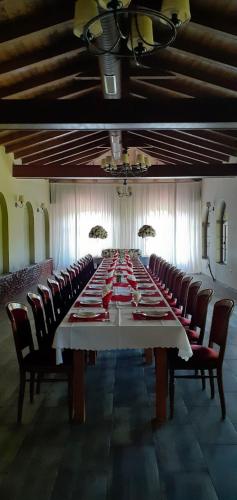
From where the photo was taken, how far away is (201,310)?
12.7 ft

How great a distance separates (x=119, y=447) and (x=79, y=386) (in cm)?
57

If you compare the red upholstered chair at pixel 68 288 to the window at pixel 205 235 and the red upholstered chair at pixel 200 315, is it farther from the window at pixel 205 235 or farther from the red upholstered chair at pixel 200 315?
the window at pixel 205 235

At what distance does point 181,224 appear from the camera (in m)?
14.4

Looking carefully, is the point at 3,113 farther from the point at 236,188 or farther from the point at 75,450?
the point at 236,188

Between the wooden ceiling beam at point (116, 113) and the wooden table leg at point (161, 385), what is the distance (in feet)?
10.0

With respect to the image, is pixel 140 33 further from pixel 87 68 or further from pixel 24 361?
pixel 87 68

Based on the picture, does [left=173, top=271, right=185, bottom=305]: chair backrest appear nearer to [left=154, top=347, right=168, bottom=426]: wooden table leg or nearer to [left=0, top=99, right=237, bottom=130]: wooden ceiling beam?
[left=0, top=99, right=237, bottom=130]: wooden ceiling beam

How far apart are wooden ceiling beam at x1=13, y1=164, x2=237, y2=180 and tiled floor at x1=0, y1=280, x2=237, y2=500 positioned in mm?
6526

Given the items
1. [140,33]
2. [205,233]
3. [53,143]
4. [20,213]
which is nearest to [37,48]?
[140,33]

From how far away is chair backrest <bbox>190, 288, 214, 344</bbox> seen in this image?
3.79 meters

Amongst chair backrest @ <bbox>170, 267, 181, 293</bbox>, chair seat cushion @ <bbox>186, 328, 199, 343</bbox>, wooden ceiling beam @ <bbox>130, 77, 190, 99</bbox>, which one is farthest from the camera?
wooden ceiling beam @ <bbox>130, 77, 190, 99</bbox>

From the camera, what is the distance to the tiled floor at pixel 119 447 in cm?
244

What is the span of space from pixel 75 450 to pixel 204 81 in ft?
16.8

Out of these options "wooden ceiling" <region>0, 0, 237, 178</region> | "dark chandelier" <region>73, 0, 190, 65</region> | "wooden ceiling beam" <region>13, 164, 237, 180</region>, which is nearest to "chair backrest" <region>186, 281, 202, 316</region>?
"wooden ceiling" <region>0, 0, 237, 178</region>
